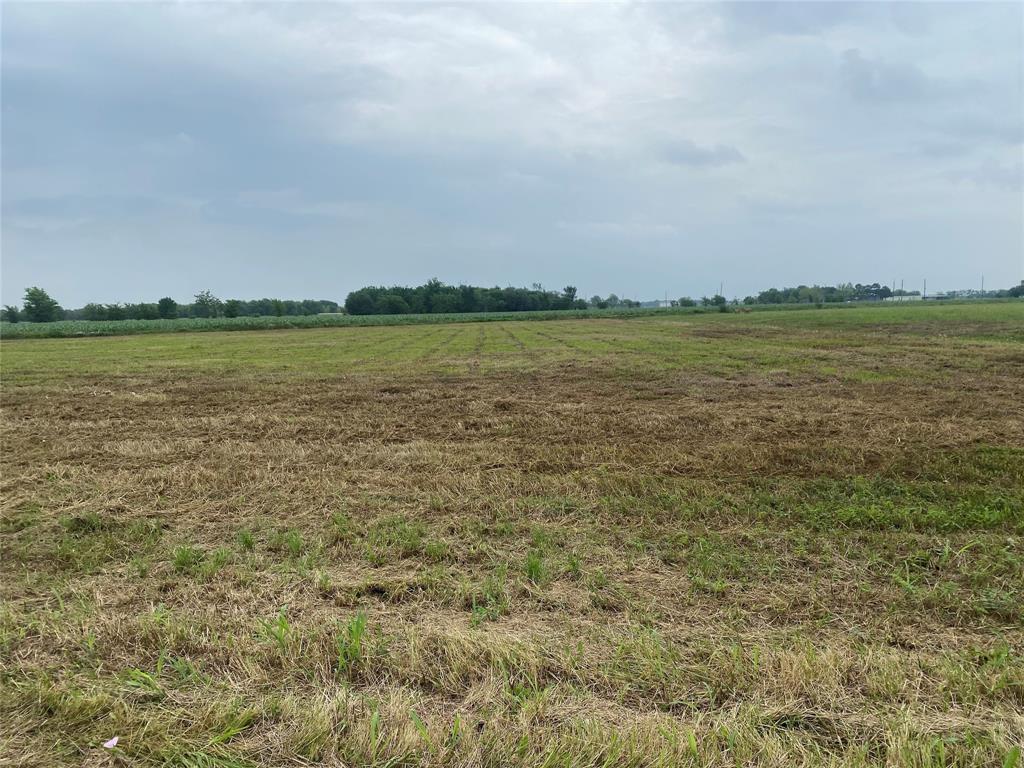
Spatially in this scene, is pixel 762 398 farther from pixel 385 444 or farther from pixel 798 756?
pixel 798 756

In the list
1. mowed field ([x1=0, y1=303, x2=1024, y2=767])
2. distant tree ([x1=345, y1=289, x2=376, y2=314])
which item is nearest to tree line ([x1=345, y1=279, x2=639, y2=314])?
distant tree ([x1=345, y1=289, x2=376, y2=314])

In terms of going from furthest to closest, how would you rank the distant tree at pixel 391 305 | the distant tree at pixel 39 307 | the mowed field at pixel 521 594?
the distant tree at pixel 391 305 < the distant tree at pixel 39 307 < the mowed field at pixel 521 594

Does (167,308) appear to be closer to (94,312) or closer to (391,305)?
(94,312)

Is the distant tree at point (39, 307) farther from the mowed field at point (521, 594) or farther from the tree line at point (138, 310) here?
the mowed field at point (521, 594)

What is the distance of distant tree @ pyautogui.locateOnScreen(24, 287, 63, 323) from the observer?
91.5 metres

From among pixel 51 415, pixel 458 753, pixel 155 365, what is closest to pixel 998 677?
pixel 458 753

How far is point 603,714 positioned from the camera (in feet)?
8.63

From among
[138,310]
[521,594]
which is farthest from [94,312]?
[521,594]

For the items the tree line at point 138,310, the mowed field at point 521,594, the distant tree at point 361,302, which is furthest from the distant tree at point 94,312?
the mowed field at point 521,594

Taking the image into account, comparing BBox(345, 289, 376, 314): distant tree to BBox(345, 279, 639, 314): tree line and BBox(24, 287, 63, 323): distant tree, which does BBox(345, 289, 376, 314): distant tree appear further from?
BBox(24, 287, 63, 323): distant tree

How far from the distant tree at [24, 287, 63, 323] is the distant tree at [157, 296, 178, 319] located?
16.5 meters

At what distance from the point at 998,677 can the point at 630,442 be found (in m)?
5.49

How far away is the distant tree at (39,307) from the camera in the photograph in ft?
300

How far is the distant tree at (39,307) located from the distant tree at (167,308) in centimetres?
1650
